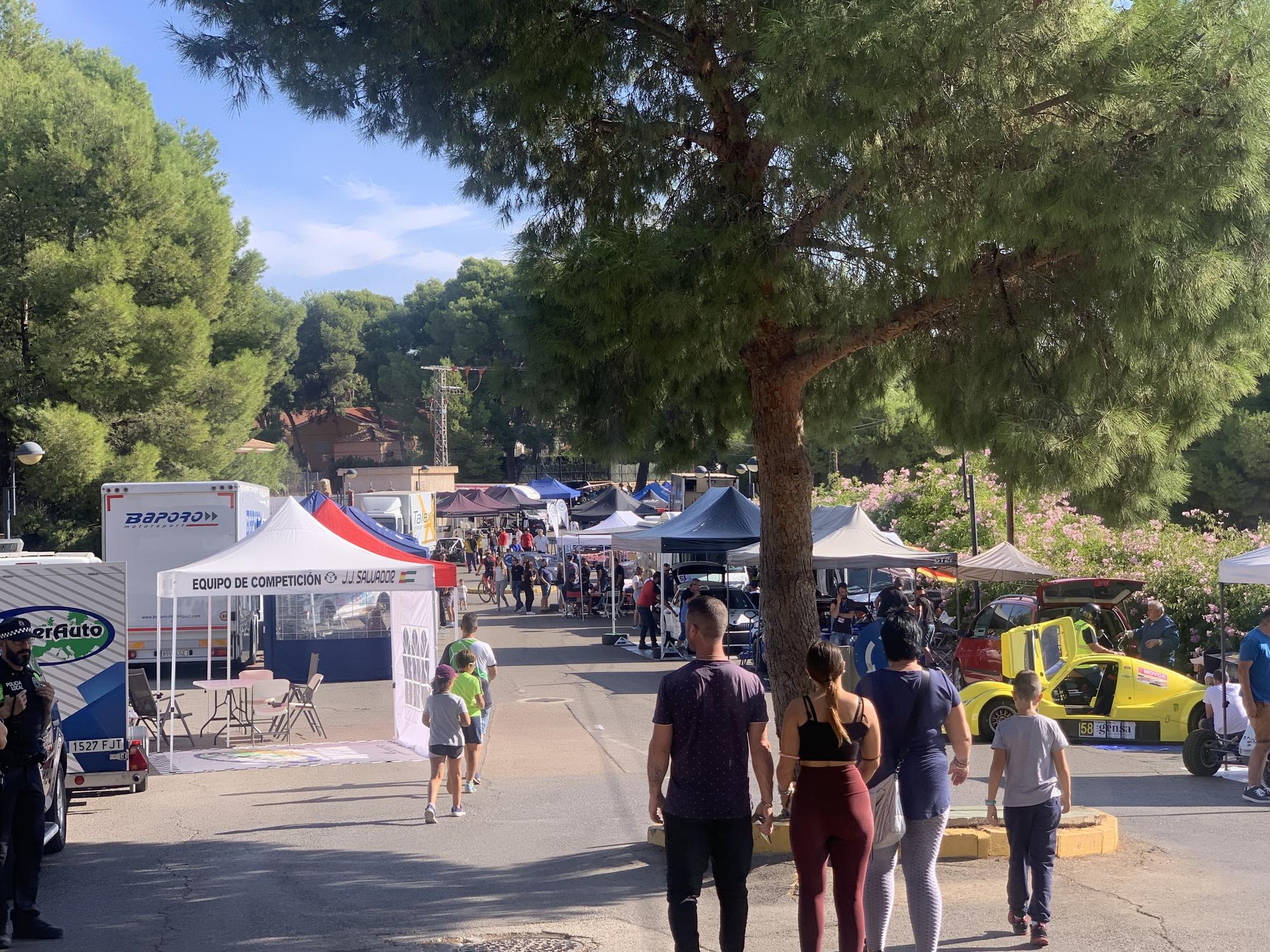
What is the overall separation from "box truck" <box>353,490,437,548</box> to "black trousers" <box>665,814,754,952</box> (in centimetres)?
2889

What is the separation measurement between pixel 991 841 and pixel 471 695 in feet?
15.5

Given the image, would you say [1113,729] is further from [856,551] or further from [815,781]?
[815,781]

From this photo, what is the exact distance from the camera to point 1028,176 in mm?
6320

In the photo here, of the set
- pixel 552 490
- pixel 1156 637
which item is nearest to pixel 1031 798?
pixel 1156 637

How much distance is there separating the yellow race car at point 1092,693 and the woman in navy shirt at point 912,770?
8304 mm

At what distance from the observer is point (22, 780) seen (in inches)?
273

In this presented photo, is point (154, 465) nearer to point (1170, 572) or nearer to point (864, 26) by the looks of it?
point (1170, 572)

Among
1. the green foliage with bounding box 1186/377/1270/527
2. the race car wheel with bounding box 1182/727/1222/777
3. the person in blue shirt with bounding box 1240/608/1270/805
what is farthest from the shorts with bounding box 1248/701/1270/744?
the green foliage with bounding box 1186/377/1270/527

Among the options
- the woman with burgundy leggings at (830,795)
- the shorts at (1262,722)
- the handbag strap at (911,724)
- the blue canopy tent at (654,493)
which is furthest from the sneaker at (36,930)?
the blue canopy tent at (654,493)

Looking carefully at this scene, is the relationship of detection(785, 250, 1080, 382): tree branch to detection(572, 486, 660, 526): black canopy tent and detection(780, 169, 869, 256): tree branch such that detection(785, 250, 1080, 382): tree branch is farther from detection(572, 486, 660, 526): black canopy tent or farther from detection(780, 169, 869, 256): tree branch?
detection(572, 486, 660, 526): black canopy tent

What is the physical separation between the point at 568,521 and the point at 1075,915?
1655 inches

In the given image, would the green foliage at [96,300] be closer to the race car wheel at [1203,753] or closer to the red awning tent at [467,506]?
the red awning tent at [467,506]

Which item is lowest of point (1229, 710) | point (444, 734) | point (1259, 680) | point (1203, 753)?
point (1203, 753)

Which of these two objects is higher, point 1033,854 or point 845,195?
point 845,195
